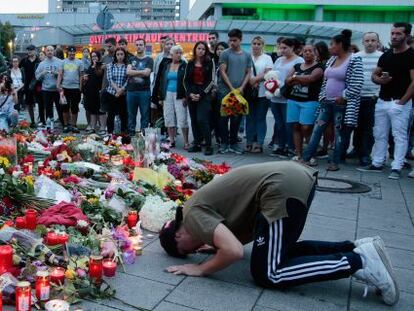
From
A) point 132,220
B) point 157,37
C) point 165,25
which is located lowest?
point 132,220

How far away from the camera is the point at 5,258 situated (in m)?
2.83

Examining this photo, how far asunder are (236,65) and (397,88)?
2588mm

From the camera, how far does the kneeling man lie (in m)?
2.93

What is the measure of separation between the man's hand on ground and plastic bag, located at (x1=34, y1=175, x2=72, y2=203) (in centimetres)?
143

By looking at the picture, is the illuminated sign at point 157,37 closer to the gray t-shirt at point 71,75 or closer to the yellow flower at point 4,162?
the gray t-shirt at point 71,75

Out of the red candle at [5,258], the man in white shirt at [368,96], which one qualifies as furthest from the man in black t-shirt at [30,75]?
the red candle at [5,258]

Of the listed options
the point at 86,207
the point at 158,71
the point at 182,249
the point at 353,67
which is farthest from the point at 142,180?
the point at 158,71

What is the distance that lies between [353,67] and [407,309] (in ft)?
14.5

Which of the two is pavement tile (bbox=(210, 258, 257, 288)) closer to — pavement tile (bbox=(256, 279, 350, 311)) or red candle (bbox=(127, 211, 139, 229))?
pavement tile (bbox=(256, 279, 350, 311))

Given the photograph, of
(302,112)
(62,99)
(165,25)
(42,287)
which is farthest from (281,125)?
(165,25)

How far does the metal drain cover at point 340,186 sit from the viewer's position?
5.95 m

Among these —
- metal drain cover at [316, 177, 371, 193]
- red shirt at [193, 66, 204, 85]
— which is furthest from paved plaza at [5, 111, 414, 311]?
red shirt at [193, 66, 204, 85]

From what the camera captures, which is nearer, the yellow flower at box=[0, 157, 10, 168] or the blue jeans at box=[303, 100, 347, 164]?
the yellow flower at box=[0, 157, 10, 168]

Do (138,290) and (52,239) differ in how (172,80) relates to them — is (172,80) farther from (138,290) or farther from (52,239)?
(138,290)
